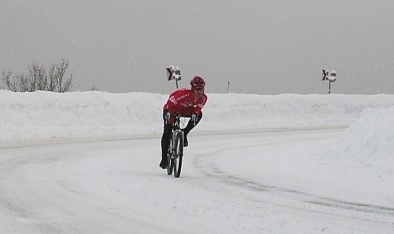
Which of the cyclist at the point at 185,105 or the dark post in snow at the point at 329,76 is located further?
the dark post in snow at the point at 329,76

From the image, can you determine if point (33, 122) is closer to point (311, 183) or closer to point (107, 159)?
point (107, 159)

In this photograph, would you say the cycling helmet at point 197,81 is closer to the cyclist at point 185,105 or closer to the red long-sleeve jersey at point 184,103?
the cyclist at point 185,105

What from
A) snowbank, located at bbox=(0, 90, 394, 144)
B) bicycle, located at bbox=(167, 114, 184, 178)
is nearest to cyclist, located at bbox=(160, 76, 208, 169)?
bicycle, located at bbox=(167, 114, 184, 178)

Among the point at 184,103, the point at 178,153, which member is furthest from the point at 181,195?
the point at 184,103

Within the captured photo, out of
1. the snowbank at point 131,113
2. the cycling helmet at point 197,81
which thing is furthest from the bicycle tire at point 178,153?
the snowbank at point 131,113

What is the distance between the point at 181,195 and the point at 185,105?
285 cm

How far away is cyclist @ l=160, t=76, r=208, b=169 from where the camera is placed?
10.9m

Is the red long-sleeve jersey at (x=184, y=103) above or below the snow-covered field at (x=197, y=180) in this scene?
above

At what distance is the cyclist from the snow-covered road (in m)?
0.68

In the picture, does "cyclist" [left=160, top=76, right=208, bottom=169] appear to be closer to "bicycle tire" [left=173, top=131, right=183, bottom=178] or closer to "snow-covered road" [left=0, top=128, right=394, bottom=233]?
"bicycle tire" [left=173, top=131, right=183, bottom=178]

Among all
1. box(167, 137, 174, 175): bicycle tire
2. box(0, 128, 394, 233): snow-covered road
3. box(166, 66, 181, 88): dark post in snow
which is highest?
box(166, 66, 181, 88): dark post in snow

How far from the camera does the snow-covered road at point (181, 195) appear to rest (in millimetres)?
6633

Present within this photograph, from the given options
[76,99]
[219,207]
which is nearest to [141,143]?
[76,99]

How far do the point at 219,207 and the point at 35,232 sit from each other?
2.25 meters
